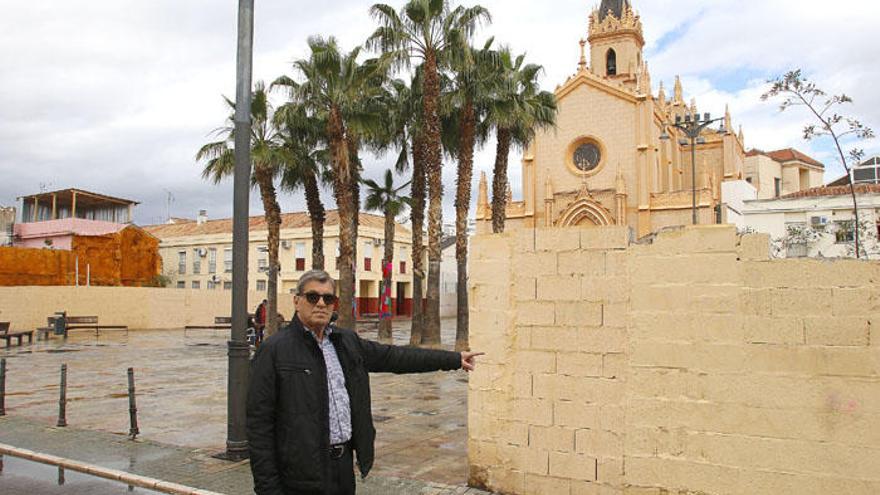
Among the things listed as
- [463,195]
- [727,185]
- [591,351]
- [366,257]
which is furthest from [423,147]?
[727,185]

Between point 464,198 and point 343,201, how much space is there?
3897mm

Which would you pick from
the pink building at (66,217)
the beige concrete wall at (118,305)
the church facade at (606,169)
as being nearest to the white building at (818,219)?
the church facade at (606,169)

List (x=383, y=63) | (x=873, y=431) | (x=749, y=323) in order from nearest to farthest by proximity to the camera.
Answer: (x=873, y=431) < (x=749, y=323) < (x=383, y=63)

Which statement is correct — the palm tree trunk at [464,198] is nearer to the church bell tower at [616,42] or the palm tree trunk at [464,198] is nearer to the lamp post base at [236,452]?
the lamp post base at [236,452]

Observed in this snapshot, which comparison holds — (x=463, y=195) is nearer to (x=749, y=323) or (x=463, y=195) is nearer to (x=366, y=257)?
(x=749, y=323)

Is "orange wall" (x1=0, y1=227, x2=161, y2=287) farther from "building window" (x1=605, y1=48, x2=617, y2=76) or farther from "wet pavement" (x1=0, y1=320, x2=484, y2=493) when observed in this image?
"building window" (x1=605, y1=48, x2=617, y2=76)

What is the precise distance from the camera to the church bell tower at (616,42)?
180 ft

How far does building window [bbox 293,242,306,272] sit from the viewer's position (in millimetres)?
49906

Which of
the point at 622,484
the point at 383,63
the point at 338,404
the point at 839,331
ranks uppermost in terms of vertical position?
the point at 383,63

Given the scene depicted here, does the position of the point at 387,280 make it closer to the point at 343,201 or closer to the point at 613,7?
the point at 343,201

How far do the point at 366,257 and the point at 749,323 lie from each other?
45.5 meters

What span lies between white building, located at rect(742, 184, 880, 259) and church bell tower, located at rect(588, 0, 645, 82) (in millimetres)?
20223

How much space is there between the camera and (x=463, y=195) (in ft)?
69.9

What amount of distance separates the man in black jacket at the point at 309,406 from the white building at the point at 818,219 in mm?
30031
